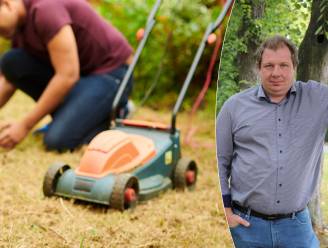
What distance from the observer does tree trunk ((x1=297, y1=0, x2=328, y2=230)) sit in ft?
4.02

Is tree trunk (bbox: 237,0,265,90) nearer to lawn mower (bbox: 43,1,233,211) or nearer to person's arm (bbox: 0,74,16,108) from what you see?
lawn mower (bbox: 43,1,233,211)

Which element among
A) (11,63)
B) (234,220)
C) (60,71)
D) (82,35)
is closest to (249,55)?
(234,220)

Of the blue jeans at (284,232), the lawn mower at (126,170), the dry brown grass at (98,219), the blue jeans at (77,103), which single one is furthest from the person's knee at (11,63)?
the blue jeans at (284,232)

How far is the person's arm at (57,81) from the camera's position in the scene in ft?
11.3

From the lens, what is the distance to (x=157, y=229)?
229cm

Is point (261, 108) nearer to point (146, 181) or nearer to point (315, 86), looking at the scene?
point (315, 86)

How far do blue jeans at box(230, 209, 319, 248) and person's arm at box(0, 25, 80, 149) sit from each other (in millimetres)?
2321

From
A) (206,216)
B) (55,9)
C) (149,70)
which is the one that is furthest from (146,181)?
(149,70)

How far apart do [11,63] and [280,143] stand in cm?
298

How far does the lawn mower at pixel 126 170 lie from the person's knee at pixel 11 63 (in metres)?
1.18

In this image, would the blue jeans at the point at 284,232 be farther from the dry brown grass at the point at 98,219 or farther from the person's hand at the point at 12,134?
the person's hand at the point at 12,134

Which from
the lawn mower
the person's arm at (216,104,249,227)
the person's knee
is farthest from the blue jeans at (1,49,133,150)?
the person's arm at (216,104,249,227)

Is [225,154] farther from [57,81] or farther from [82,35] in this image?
[82,35]

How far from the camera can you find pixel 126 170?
267 cm
